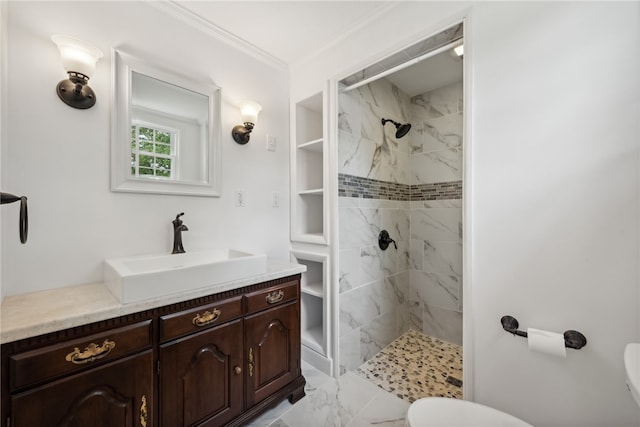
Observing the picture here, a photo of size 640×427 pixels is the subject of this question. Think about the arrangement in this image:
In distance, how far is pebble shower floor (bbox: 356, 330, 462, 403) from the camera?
5.69 feet

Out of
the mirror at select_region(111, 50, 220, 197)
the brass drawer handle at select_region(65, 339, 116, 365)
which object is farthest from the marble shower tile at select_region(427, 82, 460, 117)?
the brass drawer handle at select_region(65, 339, 116, 365)

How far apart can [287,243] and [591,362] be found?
5.98ft

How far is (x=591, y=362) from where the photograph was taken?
974 millimetres

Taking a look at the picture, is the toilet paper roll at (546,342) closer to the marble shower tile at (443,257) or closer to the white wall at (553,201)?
the white wall at (553,201)

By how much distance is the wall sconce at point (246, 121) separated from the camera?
178 centimetres

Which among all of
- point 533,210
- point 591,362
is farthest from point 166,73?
point 591,362

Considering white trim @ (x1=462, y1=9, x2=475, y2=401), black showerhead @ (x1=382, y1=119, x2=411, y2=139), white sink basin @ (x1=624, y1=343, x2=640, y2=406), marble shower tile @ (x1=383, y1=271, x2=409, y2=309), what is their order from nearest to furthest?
white sink basin @ (x1=624, y1=343, x2=640, y2=406)
white trim @ (x1=462, y1=9, x2=475, y2=401)
black showerhead @ (x1=382, y1=119, x2=411, y2=139)
marble shower tile @ (x1=383, y1=271, x2=409, y2=309)

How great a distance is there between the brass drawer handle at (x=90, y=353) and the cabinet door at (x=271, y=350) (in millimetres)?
585

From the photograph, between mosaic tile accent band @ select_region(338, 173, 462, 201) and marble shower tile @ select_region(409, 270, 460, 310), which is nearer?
mosaic tile accent band @ select_region(338, 173, 462, 201)

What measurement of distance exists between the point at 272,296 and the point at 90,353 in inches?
31.7

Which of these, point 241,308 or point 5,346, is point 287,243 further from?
point 5,346

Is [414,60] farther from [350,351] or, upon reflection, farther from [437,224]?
[350,351]

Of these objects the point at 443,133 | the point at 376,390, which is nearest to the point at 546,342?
the point at 376,390

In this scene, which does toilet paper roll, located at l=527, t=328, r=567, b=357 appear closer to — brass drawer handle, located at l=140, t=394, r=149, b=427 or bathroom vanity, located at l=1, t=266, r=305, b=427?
bathroom vanity, located at l=1, t=266, r=305, b=427
